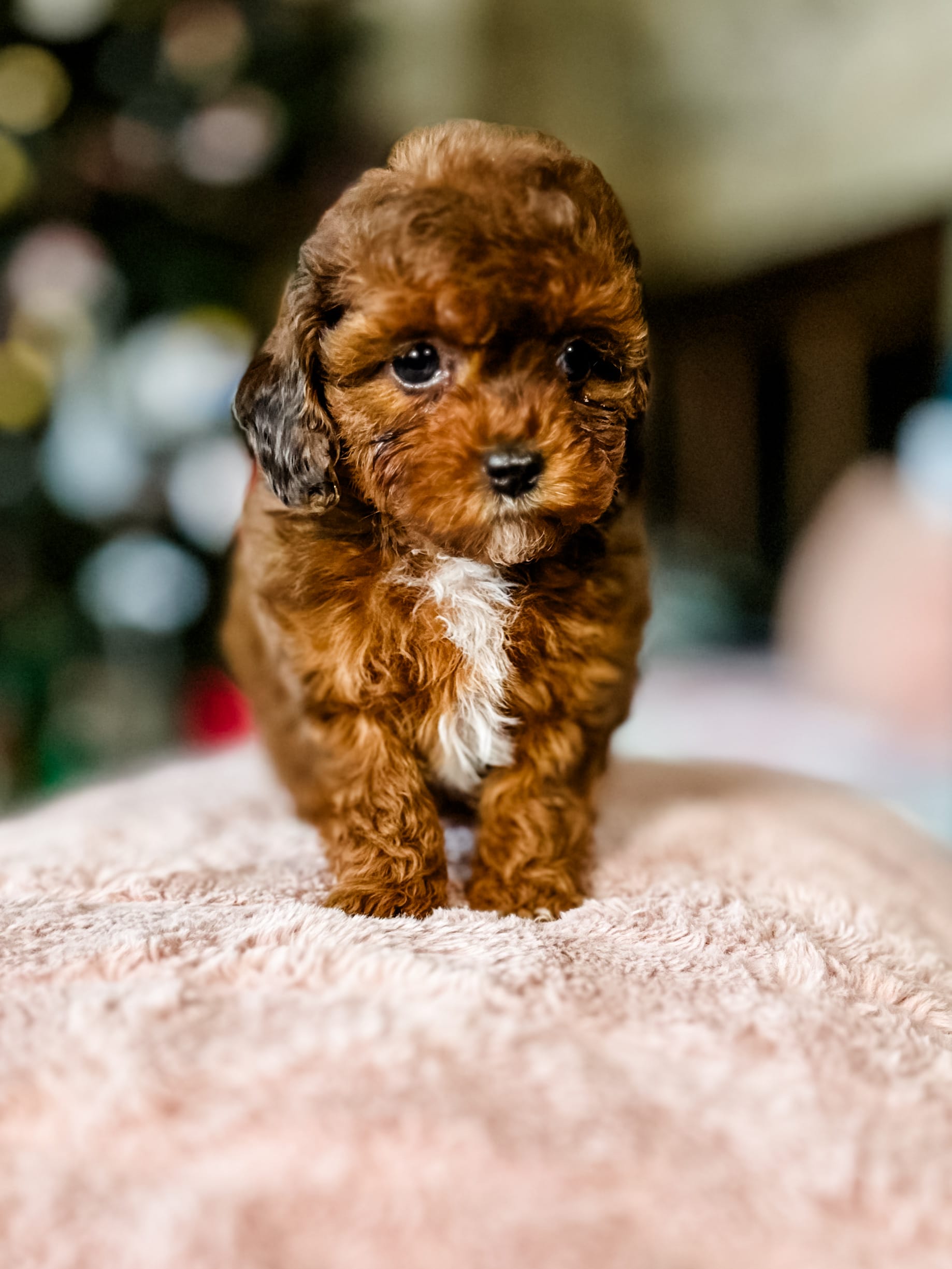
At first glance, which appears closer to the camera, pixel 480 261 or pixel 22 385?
pixel 480 261

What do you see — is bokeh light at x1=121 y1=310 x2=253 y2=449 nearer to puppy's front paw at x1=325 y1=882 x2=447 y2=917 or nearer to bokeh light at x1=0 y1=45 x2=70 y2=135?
bokeh light at x1=0 y1=45 x2=70 y2=135

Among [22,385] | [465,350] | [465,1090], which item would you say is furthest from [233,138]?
[465,1090]

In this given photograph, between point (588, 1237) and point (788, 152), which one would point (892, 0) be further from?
point (588, 1237)

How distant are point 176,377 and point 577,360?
288cm

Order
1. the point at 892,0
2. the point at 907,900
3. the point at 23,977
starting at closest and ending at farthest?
1. the point at 23,977
2. the point at 907,900
3. the point at 892,0

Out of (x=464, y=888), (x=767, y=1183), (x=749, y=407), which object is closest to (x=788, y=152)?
(x=749, y=407)

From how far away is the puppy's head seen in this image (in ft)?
3.40

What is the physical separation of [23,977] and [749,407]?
4012mm

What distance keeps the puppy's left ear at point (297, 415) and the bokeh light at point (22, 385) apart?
8.83 feet

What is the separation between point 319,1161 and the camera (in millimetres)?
736

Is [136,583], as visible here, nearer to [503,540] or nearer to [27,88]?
[27,88]

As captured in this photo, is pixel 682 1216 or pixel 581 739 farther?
pixel 581 739

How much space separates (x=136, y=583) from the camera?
12.4 feet

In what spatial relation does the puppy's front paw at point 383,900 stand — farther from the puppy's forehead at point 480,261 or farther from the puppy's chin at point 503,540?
the puppy's forehead at point 480,261
